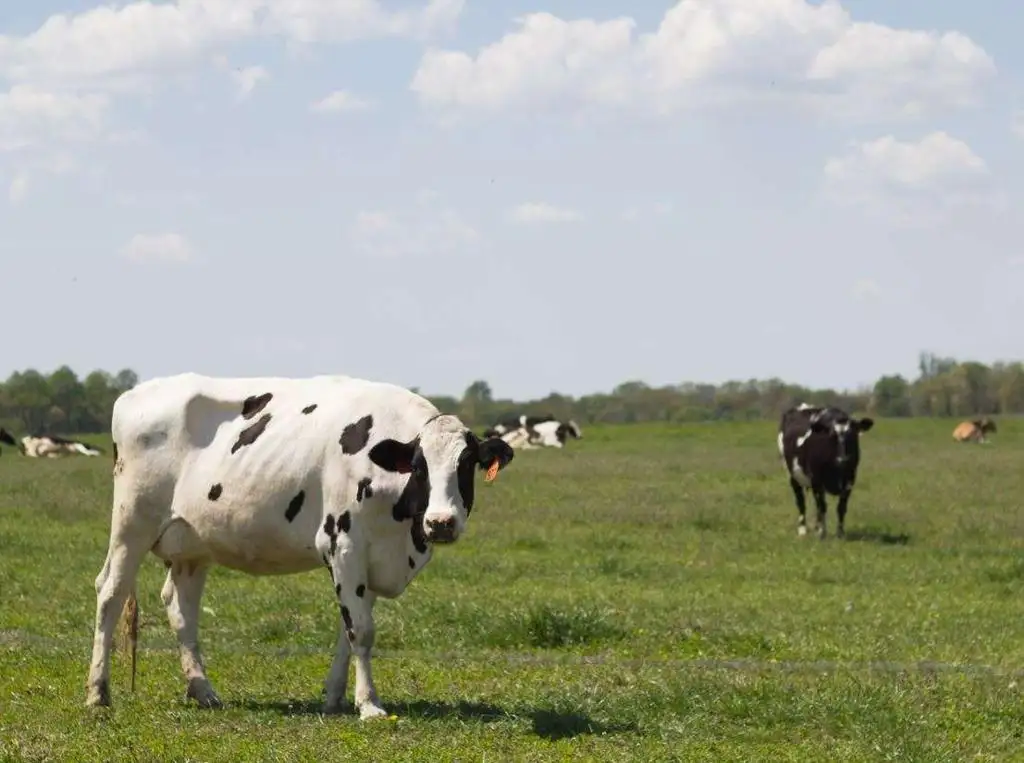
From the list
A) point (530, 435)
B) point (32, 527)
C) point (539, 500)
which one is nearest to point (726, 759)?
point (32, 527)

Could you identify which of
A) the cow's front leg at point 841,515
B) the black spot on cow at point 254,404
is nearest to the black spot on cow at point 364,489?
the black spot on cow at point 254,404

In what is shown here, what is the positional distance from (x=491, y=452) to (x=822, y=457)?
1992 centimetres

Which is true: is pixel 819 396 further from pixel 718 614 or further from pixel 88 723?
pixel 88 723

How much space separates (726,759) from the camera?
1041cm

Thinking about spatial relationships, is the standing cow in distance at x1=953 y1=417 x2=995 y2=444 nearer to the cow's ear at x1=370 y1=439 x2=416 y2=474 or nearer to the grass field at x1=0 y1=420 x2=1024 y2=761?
the grass field at x1=0 y1=420 x2=1024 y2=761

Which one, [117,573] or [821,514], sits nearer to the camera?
[117,573]

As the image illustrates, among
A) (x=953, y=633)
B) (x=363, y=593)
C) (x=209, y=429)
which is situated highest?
(x=209, y=429)

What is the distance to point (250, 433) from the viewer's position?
12.9 metres

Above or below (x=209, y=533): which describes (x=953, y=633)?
below

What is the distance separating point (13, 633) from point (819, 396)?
351 feet

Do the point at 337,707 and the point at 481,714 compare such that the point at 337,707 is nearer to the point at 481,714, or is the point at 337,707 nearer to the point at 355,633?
the point at 355,633

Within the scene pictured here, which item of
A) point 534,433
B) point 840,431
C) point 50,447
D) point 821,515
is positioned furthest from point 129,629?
point 534,433

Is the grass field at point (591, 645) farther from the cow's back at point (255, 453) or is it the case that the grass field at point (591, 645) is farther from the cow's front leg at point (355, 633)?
the cow's back at point (255, 453)

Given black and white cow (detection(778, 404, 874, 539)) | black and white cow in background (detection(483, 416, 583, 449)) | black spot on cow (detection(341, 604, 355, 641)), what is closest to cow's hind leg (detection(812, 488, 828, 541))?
black and white cow (detection(778, 404, 874, 539))
